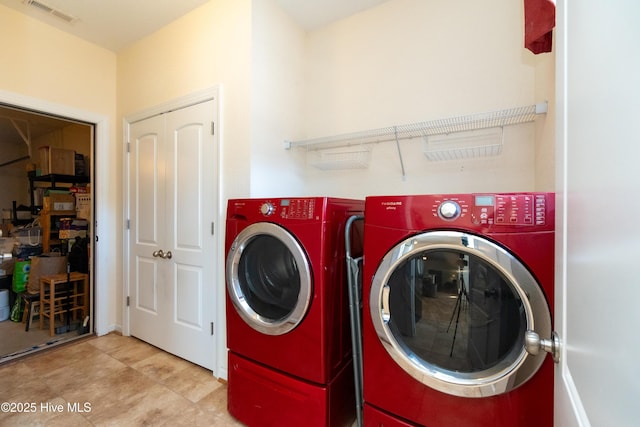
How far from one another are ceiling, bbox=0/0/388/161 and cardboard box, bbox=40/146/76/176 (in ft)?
3.71

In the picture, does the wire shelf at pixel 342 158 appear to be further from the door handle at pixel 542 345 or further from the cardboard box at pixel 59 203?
the cardboard box at pixel 59 203

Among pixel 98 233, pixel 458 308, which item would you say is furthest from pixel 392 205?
pixel 98 233

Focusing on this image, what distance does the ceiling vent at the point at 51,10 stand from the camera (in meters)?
2.03

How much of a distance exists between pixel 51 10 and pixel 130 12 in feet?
1.88

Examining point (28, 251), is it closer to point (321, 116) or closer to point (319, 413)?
point (321, 116)

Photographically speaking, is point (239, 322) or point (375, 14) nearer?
point (239, 322)

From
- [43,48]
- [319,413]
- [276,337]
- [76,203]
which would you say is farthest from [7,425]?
[43,48]

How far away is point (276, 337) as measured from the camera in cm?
141

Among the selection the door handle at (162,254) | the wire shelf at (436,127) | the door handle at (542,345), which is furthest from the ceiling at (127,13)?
the door handle at (542,345)

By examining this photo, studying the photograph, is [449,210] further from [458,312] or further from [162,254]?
[162,254]

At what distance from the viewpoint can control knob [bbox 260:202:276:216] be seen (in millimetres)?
1412

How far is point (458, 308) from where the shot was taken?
3.40 feet

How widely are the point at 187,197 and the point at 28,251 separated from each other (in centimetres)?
261

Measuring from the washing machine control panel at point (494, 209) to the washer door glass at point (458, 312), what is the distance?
66 millimetres
